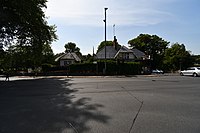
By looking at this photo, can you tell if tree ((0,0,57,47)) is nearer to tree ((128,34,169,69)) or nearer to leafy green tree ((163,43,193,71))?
leafy green tree ((163,43,193,71))

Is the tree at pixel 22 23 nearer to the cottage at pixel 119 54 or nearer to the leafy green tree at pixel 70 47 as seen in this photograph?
the cottage at pixel 119 54

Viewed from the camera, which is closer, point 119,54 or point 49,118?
point 49,118

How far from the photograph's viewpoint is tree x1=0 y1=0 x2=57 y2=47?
86.9ft

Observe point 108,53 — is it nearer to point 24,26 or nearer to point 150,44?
point 150,44

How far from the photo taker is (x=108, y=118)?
8406 millimetres

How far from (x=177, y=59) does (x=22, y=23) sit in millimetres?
50743

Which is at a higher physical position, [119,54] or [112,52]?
[112,52]

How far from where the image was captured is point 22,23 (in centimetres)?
2925

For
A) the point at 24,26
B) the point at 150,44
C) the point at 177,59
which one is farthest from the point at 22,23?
the point at 150,44

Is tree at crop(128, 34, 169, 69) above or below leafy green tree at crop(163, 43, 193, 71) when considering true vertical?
above

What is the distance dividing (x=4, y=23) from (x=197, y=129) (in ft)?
78.4

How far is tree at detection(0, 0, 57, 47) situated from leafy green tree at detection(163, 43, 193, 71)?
143ft

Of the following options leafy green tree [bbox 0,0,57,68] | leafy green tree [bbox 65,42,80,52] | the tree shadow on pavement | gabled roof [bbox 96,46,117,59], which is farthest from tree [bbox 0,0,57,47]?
leafy green tree [bbox 65,42,80,52]

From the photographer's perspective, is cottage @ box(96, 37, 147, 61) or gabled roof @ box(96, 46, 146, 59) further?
gabled roof @ box(96, 46, 146, 59)
